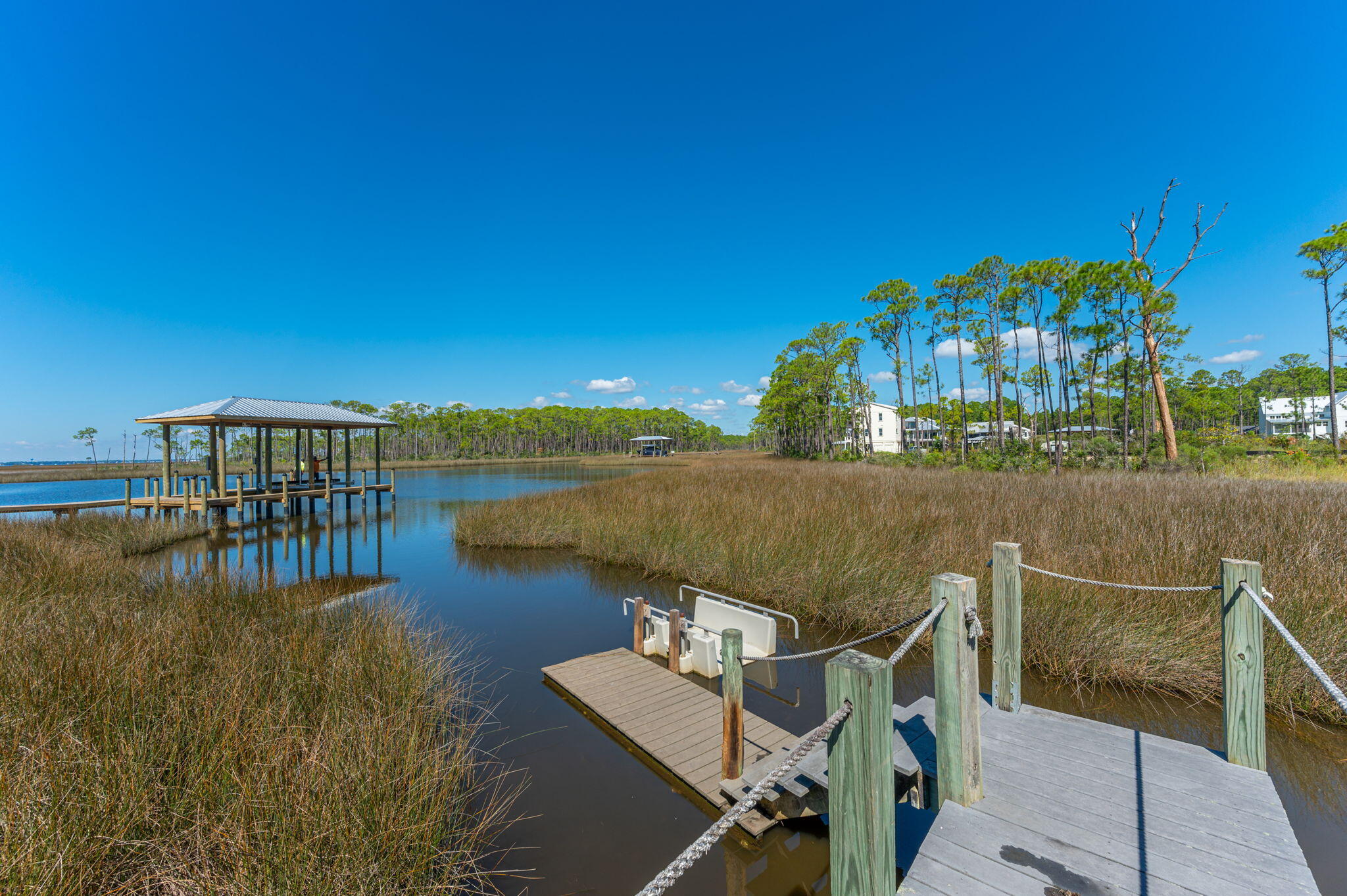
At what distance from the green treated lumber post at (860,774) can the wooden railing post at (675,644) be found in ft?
13.9

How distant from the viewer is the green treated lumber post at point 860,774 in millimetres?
1672

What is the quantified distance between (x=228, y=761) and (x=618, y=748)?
2785 millimetres

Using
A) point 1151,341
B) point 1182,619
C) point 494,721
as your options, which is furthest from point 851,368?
point 494,721

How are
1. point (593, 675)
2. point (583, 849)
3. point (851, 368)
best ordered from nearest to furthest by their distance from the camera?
point (583, 849)
point (593, 675)
point (851, 368)

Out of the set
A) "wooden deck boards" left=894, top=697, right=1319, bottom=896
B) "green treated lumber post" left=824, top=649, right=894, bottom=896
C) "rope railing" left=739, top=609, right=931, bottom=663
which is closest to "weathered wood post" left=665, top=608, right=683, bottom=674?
"rope railing" left=739, top=609, right=931, bottom=663

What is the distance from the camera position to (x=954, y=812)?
8.32 ft

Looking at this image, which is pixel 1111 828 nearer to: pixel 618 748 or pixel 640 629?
pixel 618 748

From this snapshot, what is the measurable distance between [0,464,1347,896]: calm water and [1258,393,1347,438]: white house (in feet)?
187

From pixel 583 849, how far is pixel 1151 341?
2627cm

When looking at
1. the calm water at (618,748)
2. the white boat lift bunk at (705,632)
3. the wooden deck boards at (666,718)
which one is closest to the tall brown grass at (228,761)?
the calm water at (618,748)

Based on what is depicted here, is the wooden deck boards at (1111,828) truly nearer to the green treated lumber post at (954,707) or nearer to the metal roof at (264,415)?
the green treated lumber post at (954,707)

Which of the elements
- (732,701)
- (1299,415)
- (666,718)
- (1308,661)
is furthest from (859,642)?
(1299,415)

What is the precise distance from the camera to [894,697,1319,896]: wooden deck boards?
2.05m

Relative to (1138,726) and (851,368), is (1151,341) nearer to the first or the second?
(851,368)
